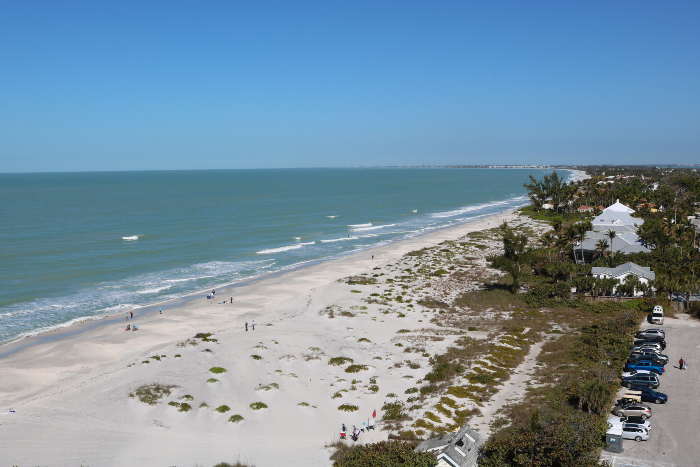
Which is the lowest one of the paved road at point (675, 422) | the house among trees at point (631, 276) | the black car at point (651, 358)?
the paved road at point (675, 422)

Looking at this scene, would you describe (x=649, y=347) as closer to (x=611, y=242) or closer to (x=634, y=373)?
(x=634, y=373)

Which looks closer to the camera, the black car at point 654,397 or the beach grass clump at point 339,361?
the black car at point 654,397

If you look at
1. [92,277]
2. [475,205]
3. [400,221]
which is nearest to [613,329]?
[92,277]

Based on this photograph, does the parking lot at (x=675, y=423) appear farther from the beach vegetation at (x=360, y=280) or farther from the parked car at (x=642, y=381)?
the beach vegetation at (x=360, y=280)

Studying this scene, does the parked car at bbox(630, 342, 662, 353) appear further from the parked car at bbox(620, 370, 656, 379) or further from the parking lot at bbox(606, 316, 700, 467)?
the parked car at bbox(620, 370, 656, 379)

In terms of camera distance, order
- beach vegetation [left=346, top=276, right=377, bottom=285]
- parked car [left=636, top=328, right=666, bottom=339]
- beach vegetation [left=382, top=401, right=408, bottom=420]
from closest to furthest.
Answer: beach vegetation [left=382, top=401, right=408, bottom=420] < parked car [left=636, top=328, right=666, bottom=339] < beach vegetation [left=346, top=276, right=377, bottom=285]

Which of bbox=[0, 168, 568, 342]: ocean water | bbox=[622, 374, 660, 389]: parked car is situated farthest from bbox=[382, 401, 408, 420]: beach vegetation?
bbox=[0, 168, 568, 342]: ocean water

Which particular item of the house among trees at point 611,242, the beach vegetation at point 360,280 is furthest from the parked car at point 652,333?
the beach vegetation at point 360,280
